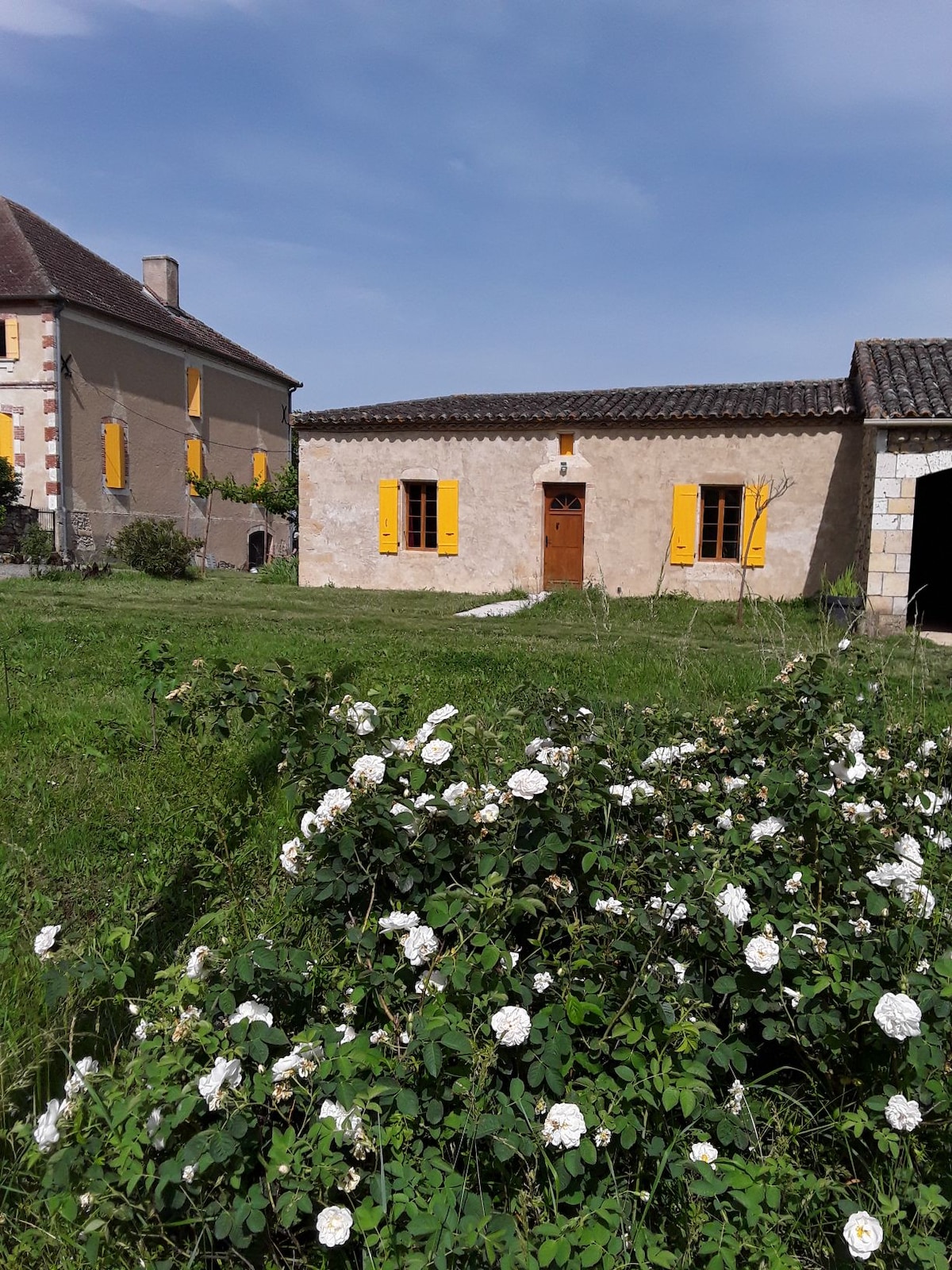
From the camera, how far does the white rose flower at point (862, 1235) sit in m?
1.52

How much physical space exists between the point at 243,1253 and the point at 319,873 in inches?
28.8

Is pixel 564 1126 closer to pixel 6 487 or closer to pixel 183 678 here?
pixel 183 678

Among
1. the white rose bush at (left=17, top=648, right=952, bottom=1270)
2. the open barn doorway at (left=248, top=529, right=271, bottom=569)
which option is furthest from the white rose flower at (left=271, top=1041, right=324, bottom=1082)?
the open barn doorway at (left=248, top=529, right=271, bottom=569)

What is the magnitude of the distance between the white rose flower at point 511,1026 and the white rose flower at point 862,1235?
0.64 metres

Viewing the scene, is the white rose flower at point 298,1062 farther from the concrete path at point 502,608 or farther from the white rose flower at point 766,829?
the concrete path at point 502,608

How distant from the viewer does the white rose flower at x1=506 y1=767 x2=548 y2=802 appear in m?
1.95

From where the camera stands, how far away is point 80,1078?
177 cm

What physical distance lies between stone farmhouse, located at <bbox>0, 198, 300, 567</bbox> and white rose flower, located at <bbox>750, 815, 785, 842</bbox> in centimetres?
1970

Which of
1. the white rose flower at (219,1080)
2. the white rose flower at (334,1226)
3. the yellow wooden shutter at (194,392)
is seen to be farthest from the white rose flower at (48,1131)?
the yellow wooden shutter at (194,392)

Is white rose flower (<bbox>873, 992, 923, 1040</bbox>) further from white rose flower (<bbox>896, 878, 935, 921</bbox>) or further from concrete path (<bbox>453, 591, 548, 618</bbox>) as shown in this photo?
concrete path (<bbox>453, 591, 548, 618</bbox>)

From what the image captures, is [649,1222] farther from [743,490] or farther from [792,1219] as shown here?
[743,490]

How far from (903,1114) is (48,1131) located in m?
1.61

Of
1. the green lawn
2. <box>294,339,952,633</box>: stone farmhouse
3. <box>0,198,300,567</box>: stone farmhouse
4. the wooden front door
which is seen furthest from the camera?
<box>0,198,300,567</box>: stone farmhouse

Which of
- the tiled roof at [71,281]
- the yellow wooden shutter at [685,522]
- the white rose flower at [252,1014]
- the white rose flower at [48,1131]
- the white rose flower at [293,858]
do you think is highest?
the tiled roof at [71,281]
